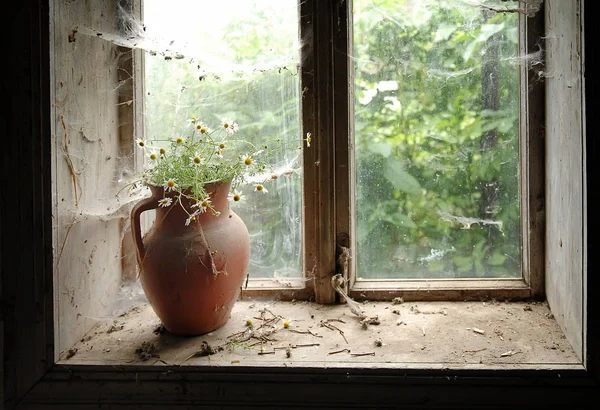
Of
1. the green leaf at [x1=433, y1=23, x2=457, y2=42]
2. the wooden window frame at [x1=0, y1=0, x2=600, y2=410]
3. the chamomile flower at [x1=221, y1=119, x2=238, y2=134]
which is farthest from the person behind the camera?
the green leaf at [x1=433, y1=23, x2=457, y2=42]

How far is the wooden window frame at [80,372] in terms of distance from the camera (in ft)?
4.38

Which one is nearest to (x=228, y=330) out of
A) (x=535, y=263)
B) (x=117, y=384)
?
(x=117, y=384)

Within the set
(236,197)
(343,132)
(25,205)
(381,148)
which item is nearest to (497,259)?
(381,148)

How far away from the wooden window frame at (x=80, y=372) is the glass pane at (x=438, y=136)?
15.3 inches

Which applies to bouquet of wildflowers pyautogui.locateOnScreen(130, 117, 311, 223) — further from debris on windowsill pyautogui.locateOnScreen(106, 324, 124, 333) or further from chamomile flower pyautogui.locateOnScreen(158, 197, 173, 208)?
debris on windowsill pyautogui.locateOnScreen(106, 324, 124, 333)

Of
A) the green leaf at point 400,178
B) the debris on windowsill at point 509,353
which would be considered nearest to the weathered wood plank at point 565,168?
the debris on windowsill at point 509,353

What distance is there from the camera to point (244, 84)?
1.74 meters

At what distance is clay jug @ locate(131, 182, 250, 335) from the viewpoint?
1445mm

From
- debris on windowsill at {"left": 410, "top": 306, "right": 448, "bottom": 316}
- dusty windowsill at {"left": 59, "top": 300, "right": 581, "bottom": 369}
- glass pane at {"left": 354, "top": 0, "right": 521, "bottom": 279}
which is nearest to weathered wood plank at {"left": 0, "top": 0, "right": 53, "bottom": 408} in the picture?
dusty windowsill at {"left": 59, "top": 300, "right": 581, "bottom": 369}

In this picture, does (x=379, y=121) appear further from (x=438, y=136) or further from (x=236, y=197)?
(x=236, y=197)

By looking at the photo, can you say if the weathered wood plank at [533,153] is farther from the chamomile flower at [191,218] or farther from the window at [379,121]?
the chamomile flower at [191,218]

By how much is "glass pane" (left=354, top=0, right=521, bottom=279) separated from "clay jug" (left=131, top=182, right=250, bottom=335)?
17.5 inches

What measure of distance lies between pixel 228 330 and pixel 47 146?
653mm

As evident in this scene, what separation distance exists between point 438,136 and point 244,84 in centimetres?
59
